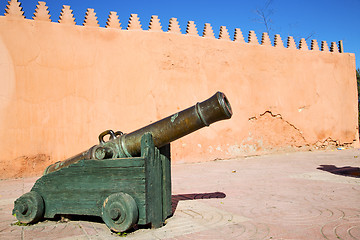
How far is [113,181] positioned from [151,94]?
21.1ft

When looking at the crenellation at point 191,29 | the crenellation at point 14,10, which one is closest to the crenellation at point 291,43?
the crenellation at point 191,29

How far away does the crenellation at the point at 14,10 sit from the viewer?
8.21 metres

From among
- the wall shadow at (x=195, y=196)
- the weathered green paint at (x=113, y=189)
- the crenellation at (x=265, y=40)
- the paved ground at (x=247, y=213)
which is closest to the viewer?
the paved ground at (x=247, y=213)

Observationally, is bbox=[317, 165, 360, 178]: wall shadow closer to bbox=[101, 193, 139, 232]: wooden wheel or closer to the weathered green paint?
the weathered green paint

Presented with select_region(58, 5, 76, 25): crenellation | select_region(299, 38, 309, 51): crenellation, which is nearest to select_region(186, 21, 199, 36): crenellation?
select_region(58, 5, 76, 25): crenellation

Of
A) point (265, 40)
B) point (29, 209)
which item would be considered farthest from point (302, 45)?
point (29, 209)

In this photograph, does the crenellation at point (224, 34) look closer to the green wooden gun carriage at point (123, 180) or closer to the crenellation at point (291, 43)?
the crenellation at point (291, 43)

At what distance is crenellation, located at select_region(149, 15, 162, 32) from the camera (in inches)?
391

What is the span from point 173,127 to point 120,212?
99cm

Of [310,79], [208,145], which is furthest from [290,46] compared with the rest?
[208,145]

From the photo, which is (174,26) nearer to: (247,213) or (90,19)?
(90,19)

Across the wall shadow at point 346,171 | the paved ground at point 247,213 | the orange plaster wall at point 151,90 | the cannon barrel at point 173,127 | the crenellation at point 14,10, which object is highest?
the crenellation at point 14,10

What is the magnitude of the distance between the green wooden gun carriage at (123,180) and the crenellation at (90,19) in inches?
248

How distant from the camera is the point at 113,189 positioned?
3324 millimetres
